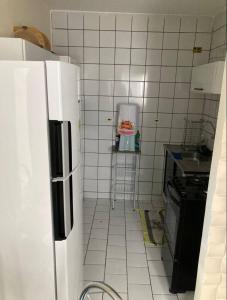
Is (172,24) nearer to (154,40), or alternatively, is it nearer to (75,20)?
(154,40)

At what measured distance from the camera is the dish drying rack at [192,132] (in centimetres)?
295

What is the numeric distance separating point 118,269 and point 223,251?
1267 millimetres

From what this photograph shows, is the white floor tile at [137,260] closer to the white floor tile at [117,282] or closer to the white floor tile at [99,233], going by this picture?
the white floor tile at [117,282]

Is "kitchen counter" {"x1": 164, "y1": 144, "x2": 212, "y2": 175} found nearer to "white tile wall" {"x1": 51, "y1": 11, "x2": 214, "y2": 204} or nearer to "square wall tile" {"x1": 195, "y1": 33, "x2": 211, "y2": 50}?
"white tile wall" {"x1": 51, "y1": 11, "x2": 214, "y2": 204}

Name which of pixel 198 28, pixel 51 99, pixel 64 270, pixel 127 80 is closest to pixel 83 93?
pixel 127 80

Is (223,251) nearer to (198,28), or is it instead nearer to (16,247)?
(16,247)

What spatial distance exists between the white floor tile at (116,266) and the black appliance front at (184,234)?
40 cm

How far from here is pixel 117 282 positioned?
1905mm

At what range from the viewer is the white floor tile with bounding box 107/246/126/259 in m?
2.20

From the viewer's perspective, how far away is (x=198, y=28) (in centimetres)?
271

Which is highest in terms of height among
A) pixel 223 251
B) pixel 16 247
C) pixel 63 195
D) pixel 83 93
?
pixel 83 93

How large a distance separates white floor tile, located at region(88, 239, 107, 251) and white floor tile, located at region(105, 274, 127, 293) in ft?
1.15

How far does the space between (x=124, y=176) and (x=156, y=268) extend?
1300 millimetres

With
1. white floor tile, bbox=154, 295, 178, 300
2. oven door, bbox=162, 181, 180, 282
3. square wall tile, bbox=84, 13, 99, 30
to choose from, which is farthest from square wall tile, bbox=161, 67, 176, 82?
white floor tile, bbox=154, 295, 178, 300
